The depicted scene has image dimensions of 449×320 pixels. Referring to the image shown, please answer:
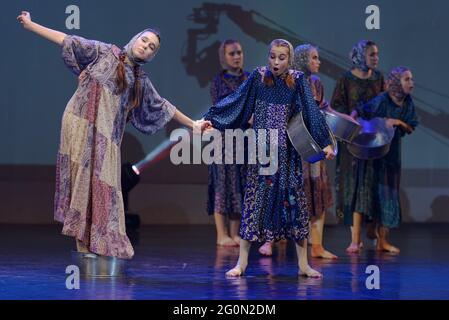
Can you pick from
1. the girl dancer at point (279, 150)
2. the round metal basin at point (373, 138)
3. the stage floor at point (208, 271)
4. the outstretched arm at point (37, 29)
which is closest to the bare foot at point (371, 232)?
the stage floor at point (208, 271)

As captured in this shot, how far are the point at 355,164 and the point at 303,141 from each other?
6.73ft

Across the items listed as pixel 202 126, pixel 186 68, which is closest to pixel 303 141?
pixel 202 126

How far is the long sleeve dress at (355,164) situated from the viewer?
24.2ft

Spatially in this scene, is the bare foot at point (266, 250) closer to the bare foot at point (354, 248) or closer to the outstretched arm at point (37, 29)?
the bare foot at point (354, 248)

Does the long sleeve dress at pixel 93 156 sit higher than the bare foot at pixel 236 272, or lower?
higher

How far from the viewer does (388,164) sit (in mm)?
7363

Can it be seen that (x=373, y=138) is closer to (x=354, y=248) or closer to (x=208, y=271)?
(x=354, y=248)

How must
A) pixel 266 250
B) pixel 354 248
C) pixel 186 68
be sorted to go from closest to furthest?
pixel 266 250, pixel 354 248, pixel 186 68

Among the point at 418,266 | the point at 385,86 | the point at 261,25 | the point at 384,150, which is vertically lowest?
the point at 418,266

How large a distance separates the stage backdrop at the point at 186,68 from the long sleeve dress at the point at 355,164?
1.87 meters

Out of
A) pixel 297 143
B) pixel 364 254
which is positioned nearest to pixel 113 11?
pixel 364 254

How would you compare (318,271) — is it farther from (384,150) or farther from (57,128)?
(57,128)
